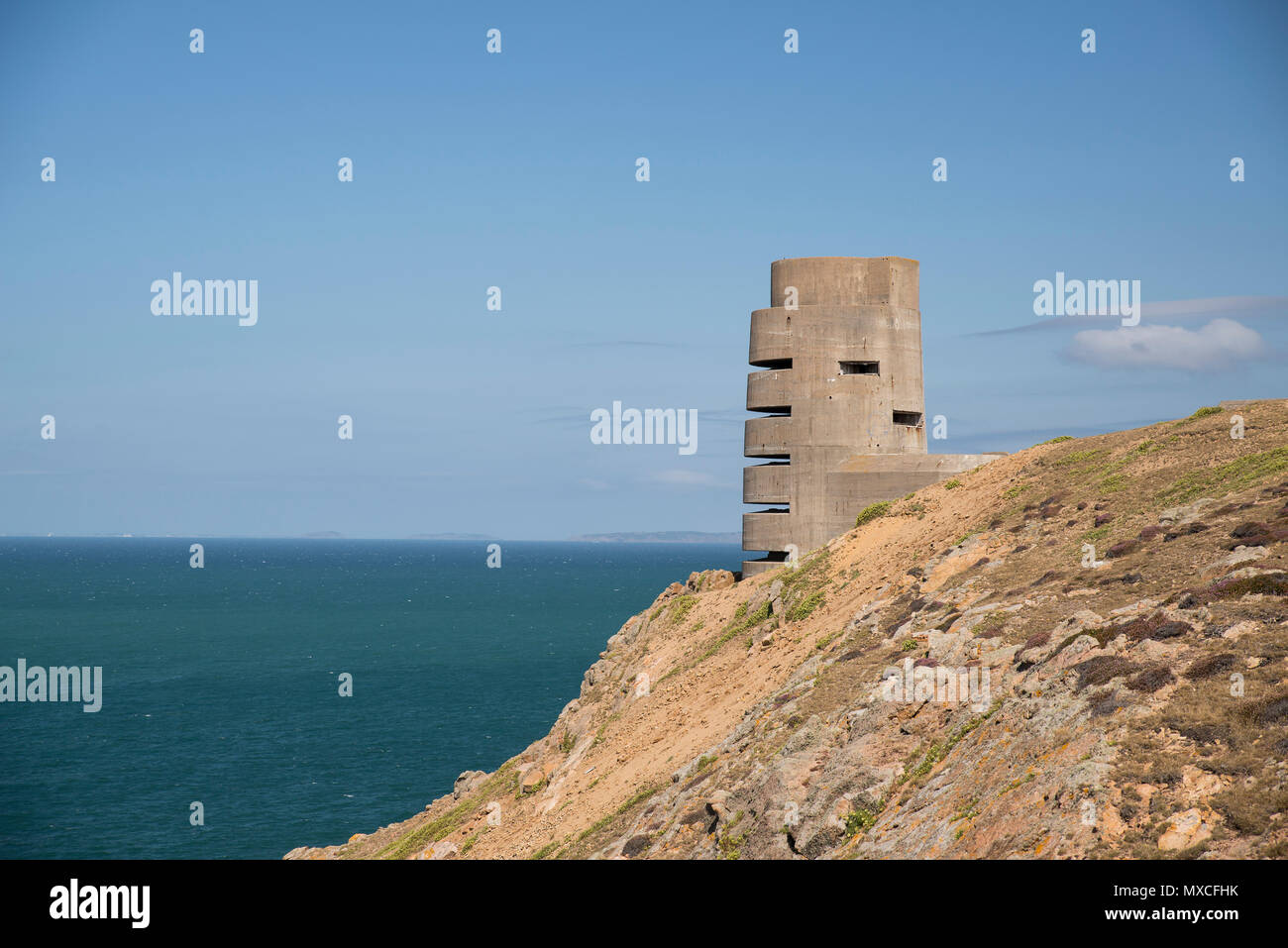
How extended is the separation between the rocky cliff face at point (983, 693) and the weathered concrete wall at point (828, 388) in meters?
2.77

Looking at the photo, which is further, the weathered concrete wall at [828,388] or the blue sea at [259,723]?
the blue sea at [259,723]

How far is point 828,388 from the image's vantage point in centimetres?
3862

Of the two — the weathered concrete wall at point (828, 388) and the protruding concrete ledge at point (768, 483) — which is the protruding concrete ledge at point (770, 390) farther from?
the protruding concrete ledge at point (768, 483)

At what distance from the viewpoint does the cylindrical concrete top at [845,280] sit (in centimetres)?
3888

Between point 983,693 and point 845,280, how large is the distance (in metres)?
23.1

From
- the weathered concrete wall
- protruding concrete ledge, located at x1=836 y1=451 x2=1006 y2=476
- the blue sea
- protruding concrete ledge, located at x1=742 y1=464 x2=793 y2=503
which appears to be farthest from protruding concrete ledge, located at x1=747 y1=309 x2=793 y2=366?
the blue sea

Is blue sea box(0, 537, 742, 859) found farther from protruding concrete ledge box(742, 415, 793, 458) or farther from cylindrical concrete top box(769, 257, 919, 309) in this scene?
cylindrical concrete top box(769, 257, 919, 309)

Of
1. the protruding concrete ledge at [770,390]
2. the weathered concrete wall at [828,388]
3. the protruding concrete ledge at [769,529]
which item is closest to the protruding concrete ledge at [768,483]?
the weathered concrete wall at [828,388]

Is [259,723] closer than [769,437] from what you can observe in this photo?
No

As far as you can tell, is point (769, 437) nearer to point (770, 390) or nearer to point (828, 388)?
point (770, 390)

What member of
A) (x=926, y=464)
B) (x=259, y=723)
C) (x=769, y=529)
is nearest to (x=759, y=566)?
(x=769, y=529)

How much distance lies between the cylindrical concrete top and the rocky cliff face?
749 centimetres
